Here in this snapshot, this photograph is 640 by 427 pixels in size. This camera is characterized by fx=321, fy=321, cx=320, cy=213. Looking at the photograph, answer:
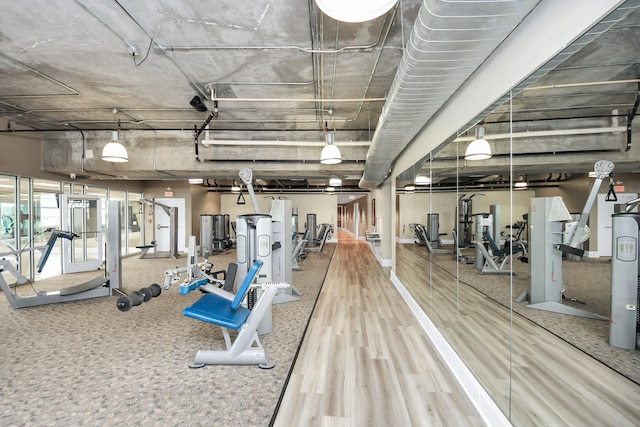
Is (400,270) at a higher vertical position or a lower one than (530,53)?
lower

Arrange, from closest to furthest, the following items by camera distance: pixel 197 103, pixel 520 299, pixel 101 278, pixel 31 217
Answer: pixel 520 299 → pixel 197 103 → pixel 101 278 → pixel 31 217

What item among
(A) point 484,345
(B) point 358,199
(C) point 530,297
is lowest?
(A) point 484,345

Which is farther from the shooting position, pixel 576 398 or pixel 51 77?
pixel 51 77

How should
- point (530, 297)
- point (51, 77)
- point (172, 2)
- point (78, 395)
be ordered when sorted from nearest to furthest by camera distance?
1. point (530, 297)
2. point (78, 395)
3. point (172, 2)
4. point (51, 77)

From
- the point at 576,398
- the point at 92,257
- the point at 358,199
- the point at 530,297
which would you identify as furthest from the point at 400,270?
the point at 358,199

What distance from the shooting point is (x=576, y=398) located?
5.20ft

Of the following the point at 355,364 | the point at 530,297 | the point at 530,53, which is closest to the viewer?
the point at 530,53

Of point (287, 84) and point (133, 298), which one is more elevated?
point (287, 84)

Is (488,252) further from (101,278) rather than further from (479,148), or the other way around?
(101,278)

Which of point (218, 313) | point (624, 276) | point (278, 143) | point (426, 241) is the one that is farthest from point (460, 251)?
point (278, 143)

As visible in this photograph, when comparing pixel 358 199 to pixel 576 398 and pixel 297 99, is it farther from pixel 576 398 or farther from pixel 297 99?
pixel 576 398

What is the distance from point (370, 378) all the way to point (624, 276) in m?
1.88

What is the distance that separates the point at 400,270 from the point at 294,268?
2.72m

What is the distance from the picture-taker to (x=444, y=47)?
1959mm
